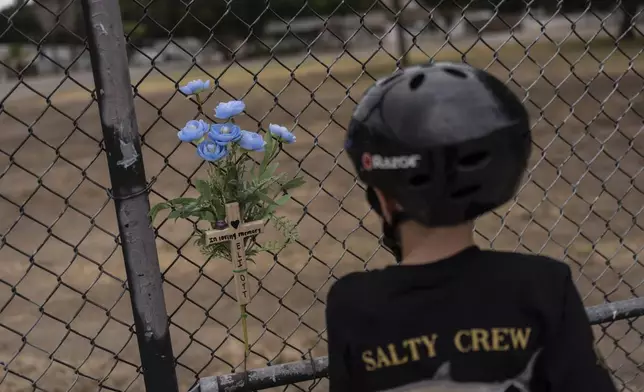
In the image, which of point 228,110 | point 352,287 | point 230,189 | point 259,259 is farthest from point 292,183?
point 259,259

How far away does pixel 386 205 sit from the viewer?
1.44 m

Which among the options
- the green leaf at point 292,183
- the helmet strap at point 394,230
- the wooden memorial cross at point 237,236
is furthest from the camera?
the green leaf at point 292,183

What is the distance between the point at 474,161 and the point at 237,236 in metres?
0.71

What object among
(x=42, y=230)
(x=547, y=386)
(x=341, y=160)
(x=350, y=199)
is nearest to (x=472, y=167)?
(x=547, y=386)

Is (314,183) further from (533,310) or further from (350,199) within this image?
(533,310)

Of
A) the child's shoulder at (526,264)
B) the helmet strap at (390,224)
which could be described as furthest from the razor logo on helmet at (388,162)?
the child's shoulder at (526,264)

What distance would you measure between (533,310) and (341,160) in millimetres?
6874

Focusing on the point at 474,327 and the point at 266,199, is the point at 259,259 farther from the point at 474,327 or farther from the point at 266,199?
the point at 474,327

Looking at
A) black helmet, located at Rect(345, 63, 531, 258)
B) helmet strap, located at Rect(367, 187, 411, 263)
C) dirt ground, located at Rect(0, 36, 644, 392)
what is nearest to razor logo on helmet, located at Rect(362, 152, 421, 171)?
black helmet, located at Rect(345, 63, 531, 258)

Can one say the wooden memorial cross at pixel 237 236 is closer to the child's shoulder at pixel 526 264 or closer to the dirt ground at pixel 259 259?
the dirt ground at pixel 259 259

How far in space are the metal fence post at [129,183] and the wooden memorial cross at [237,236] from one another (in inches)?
7.7

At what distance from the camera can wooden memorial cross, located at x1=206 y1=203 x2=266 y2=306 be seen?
1762 mm

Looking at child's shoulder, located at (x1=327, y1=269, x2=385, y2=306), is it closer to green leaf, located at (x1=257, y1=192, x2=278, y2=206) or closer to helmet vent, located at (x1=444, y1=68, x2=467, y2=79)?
helmet vent, located at (x1=444, y1=68, x2=467, y2=79)

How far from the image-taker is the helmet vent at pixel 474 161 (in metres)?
1.31
